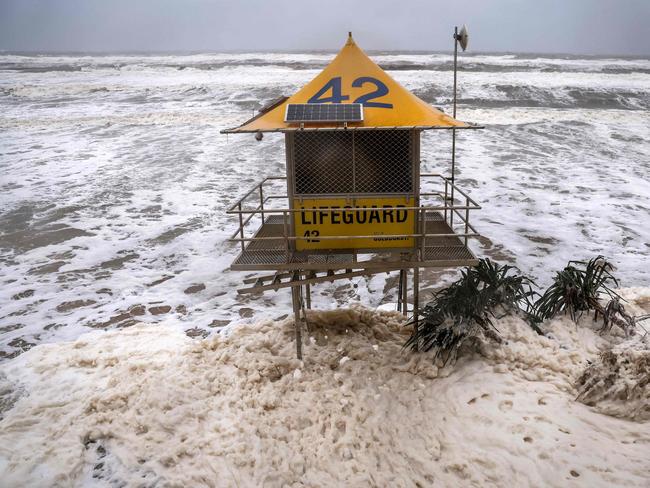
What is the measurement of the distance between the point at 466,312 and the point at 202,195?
11.6 meters

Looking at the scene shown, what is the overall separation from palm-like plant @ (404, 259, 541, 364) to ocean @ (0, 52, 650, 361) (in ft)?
9.94

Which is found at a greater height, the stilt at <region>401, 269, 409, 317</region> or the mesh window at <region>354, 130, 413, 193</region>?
the mesh window at <region>354, 130, 413, 193</region>

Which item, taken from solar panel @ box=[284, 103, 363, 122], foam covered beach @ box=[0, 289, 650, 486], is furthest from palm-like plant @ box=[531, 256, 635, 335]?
solar panel @ box=[284, 103, 363, 122]

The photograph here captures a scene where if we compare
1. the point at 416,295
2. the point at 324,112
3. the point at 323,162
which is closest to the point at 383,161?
the point at 323,162

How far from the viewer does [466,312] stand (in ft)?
21.9

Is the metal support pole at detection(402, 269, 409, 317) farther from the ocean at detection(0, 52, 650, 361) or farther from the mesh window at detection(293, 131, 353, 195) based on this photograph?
the mesh window at detection(293, 131, 353, 195)

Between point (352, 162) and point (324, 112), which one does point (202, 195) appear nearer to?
point (352, 162)

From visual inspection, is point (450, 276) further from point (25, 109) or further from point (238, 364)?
point (25, 109)

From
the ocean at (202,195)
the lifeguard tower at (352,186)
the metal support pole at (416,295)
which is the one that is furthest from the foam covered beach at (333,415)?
the ocean at (202,195)

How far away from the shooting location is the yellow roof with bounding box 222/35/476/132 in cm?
583

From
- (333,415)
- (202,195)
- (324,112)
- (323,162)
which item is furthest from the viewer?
(202,195)

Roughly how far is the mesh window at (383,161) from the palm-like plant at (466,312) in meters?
1.66

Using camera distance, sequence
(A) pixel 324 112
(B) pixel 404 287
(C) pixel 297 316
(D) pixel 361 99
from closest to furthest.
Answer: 1. (A) pixel 324 112
2. (D) pixel 361 99
3. (C) pixel 297 316
4. (B) pixel 404 287

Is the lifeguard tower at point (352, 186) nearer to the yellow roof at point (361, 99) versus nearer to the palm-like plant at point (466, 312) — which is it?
the yellow roof at point (361, 99)
